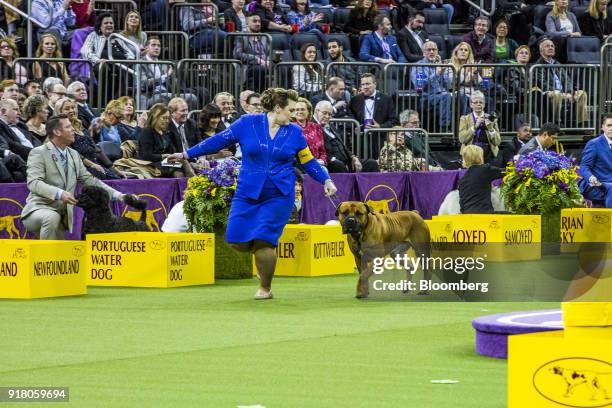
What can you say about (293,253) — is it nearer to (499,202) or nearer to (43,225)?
(43,225)

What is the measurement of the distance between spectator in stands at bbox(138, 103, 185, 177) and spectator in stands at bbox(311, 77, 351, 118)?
347cm

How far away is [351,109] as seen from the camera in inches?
755

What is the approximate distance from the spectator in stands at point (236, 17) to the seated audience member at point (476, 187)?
18.1 feet

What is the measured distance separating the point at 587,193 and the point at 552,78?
4227 millimetres

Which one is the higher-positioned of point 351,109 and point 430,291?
point 351,109

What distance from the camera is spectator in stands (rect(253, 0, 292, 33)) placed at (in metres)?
20.3

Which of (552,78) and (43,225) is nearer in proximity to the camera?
(43,225)

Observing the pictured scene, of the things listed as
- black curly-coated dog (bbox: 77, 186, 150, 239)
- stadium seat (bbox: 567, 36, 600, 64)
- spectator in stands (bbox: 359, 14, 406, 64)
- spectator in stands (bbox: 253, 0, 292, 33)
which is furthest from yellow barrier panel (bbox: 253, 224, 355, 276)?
stadium seat (bbox: 567, 36, 600, 64)

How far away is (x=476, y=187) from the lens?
1536cm

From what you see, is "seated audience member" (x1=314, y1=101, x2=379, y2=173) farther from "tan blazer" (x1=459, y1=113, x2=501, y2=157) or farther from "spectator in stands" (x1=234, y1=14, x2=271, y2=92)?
"tan blazer" (x1=459, y1=113, x2=501, y2=157)

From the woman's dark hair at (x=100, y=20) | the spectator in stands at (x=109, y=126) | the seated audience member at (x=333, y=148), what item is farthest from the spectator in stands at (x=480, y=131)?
the spectator in stands at (x=109, y=126)

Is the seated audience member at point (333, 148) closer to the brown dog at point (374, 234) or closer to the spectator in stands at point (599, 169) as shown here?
the spectator in stands at point (599, 169)

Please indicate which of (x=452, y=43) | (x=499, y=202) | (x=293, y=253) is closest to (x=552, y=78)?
(x=452, y=43)

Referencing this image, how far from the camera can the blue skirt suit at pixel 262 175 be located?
11516mm
